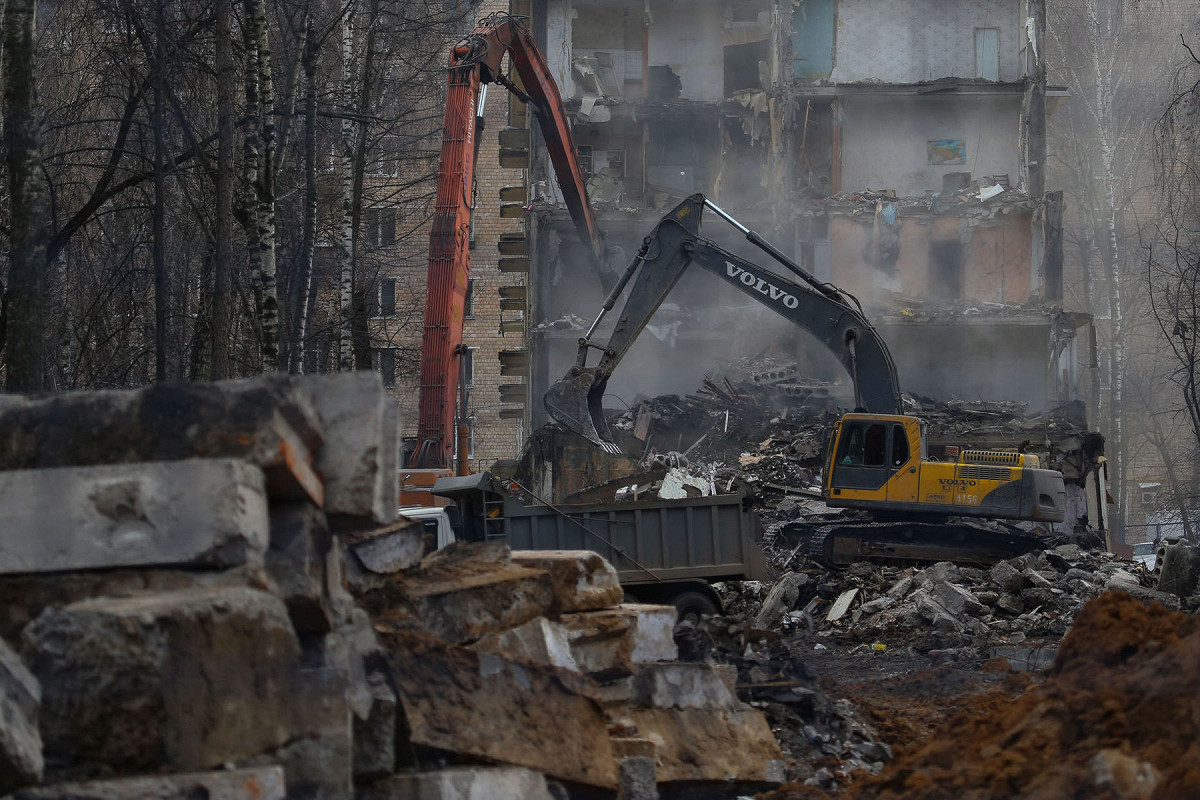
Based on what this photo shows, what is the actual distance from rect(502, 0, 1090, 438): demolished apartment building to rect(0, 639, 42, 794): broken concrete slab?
91.1 feet

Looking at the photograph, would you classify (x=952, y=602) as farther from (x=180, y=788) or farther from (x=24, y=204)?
(x=180, y=788)

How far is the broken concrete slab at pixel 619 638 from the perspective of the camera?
23.7ft

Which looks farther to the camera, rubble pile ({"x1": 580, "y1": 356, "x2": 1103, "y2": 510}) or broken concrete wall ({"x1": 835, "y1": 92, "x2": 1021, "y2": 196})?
broken concrete wall ({"x1": 835, "y1": 92, "x2": 1021, "y2": 196})

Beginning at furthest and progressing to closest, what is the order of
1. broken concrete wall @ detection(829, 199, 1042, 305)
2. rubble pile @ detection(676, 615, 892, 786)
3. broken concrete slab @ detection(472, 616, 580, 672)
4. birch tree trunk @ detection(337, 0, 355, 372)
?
broken concrete wall @ detection(829, 199, 1042, 305)
birch tree trunk @ detection(337, 0, 355, 372)
rubble pile @ detection(676, 615, 892, 786)
broken concrete slab @ detection(472, 616, 580, 672)

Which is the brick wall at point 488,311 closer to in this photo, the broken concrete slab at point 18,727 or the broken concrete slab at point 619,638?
the broken concrete slab at point 619,638

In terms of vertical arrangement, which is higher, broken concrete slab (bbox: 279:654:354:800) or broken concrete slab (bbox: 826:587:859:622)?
broken concrete slab (bbox: 279:654:354:800)

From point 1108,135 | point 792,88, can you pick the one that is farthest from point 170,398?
point 1108,135

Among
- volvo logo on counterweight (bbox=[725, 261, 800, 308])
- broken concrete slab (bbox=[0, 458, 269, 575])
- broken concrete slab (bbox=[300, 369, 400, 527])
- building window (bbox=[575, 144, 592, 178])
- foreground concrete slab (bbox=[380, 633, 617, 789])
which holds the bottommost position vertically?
foreground concrete slab (bbox=[380, 633, 617, 789])

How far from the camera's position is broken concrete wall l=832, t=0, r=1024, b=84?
3478 cm

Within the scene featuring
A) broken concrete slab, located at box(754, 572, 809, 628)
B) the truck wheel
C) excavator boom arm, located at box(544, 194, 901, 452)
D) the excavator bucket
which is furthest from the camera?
the excavator bucket

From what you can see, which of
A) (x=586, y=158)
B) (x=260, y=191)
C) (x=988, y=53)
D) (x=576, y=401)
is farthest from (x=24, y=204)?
(x=988, y=53)

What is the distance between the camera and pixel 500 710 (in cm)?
582

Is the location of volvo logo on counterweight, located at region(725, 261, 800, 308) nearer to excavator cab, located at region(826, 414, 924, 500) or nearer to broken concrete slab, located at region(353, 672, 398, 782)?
excavator cab, located at region(826, 414, 924, 500)

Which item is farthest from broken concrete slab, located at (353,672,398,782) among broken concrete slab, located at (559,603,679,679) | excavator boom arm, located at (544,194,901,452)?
excavator boom arm, located at (544,194,901,452)
